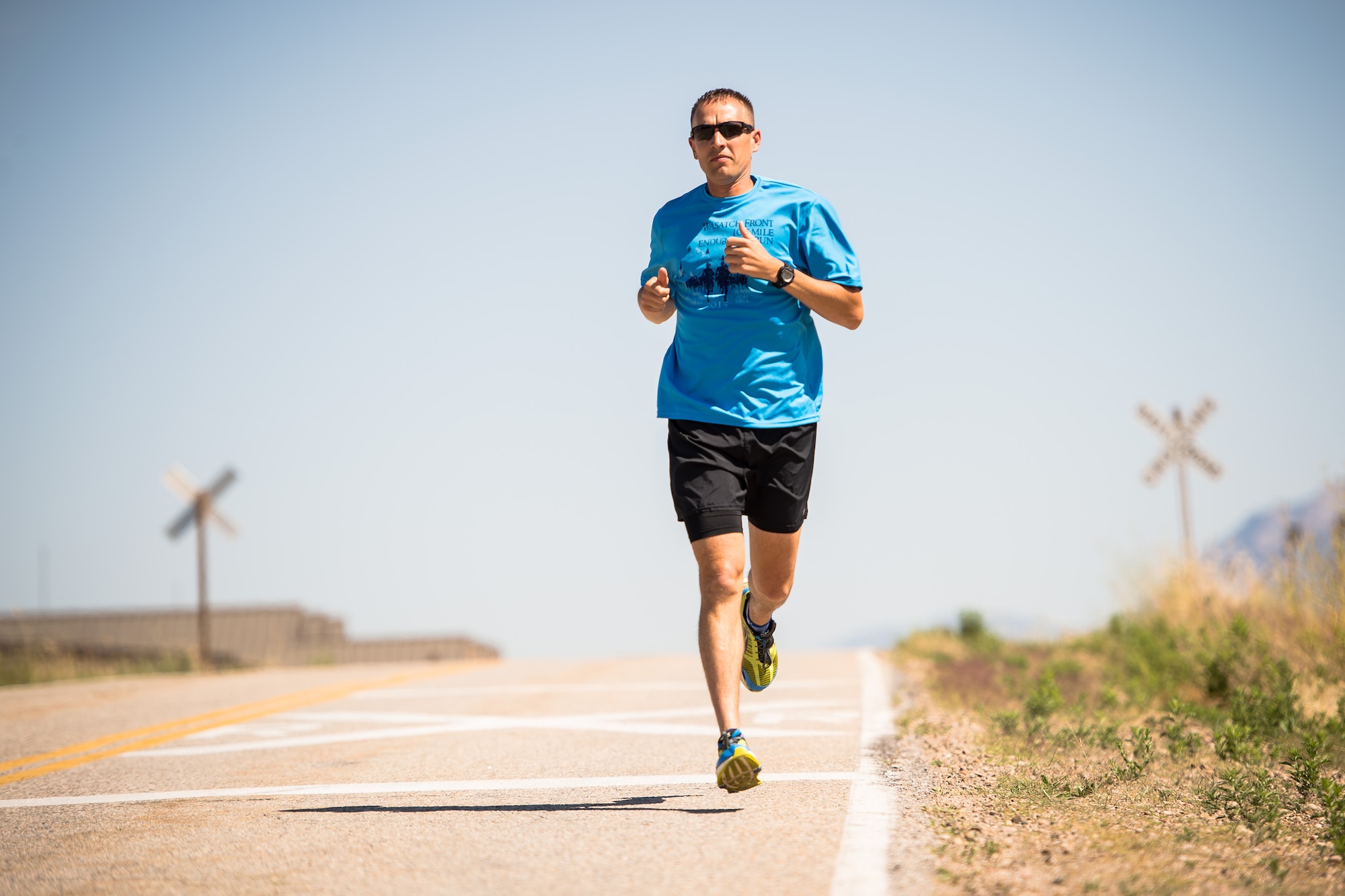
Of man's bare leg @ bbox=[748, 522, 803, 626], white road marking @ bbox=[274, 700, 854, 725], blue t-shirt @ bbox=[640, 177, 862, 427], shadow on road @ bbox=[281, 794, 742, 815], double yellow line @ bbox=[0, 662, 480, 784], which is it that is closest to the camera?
shadow on road @ bbox=[281, 794, 742, 815]

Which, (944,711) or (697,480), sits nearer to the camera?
(697,480)

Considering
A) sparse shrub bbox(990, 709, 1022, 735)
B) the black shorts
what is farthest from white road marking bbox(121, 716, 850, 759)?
the black shorts

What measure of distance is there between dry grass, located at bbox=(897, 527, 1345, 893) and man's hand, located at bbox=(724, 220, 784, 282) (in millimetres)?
1988

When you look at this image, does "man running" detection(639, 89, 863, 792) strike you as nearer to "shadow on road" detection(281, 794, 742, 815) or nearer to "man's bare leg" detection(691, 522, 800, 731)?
"man's bare leg" detection(691, 522, 800, 731)

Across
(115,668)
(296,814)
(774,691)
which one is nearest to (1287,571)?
(774,691)

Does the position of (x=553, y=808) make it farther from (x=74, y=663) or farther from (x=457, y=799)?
(x=74, y=663)

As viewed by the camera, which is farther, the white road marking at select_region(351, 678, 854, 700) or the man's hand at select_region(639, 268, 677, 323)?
the white road marking at select_region(351, 678, 854, 700)

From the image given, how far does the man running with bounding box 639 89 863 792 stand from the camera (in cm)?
477

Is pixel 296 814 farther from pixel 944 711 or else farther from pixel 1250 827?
pixel 944 711

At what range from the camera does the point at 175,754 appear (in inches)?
267

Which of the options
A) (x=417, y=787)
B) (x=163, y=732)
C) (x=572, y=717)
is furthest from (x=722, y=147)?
(x=163, y=732)

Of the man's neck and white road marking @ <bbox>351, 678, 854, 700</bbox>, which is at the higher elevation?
the man's neck

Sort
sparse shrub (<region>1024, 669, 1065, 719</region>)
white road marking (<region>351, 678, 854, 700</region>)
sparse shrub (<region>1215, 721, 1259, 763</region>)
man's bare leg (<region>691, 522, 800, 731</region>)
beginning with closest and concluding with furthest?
man's bare leg (<region>691, 522, 800, 731</region>), sparse shrub (<region>1215, 721, 1259, 763</region>), sparse shrub (<region>1024, 669, 1065, 719</region>), white road marking (<region>351, 678, 854, 700</region>)

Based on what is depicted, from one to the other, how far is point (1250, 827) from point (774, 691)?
548cm
